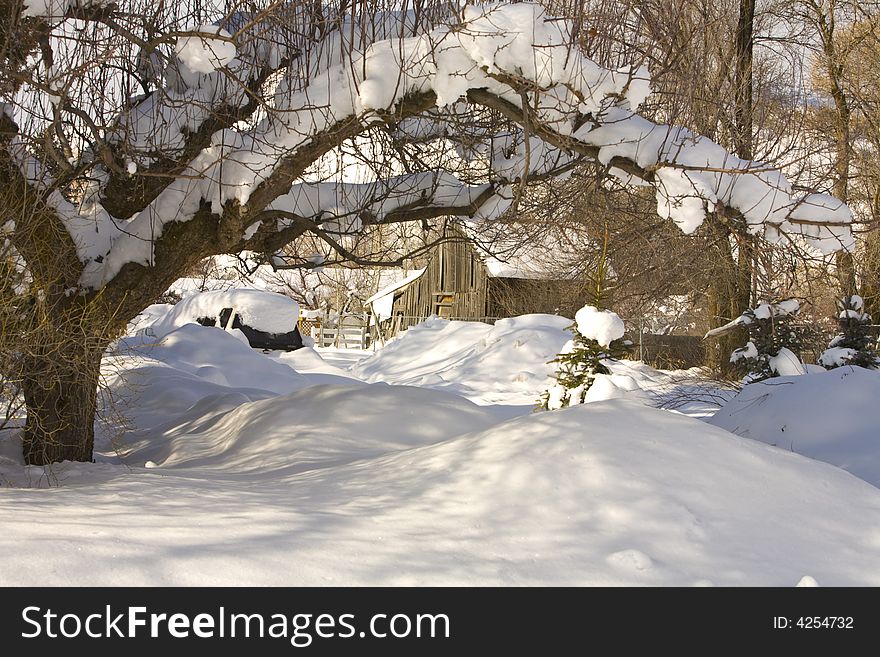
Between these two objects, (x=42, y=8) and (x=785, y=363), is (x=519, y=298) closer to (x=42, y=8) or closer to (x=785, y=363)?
(x=785, y=363)

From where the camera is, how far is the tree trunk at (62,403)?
230 inches

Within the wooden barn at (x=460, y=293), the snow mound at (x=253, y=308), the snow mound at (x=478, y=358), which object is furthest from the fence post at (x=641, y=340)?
the snow mound at (x=253, y=308)

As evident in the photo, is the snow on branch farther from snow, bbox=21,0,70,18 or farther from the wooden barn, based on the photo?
the wooden barn

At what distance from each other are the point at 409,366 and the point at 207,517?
635 inches

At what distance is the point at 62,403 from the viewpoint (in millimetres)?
6605

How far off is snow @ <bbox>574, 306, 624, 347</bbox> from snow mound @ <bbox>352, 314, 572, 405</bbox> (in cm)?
722

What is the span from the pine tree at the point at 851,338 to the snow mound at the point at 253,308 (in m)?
16.5

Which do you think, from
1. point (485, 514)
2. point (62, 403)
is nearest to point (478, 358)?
point (62, 403)

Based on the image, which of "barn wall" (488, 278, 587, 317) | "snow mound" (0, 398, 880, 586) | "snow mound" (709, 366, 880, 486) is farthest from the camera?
"barn wall" (488, 278, 587, 317)

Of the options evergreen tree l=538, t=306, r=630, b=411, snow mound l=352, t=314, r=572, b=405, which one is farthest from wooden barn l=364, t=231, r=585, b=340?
evergreen tree l=538, t=306, r=630, b=411

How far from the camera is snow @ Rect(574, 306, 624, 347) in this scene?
648 centimetres

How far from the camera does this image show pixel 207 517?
3.61m

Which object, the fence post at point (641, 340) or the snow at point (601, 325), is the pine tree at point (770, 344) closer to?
the snow at point (601, 325)

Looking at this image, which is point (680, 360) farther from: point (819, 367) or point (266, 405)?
point (266, 405)
